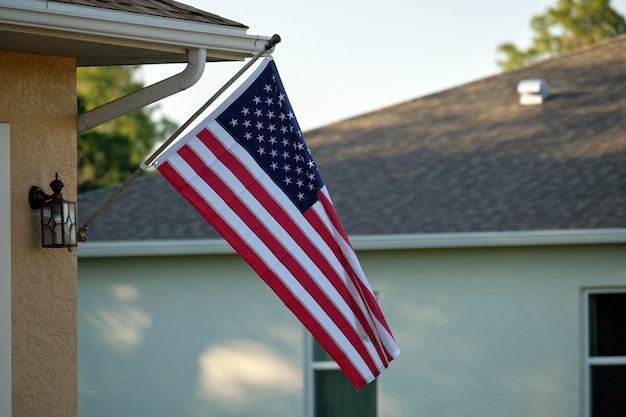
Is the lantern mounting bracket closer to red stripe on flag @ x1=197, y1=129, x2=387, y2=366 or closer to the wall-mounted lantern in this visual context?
the wall-mounted lantern

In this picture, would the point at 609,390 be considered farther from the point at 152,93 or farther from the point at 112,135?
the point at 112,135

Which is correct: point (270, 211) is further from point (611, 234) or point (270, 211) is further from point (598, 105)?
point (598, 105)

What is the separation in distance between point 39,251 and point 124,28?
1.22 metres

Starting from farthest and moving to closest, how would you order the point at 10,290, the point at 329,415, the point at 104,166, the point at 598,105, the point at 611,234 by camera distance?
the point at 104,166, the point at 598,105, the point at 329,415, the point at 611,234, the point at 10,290

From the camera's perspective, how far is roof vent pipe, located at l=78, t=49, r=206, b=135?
210 inches

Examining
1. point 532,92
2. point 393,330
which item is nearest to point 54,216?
point 393,330

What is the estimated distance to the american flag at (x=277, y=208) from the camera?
509 centimetres

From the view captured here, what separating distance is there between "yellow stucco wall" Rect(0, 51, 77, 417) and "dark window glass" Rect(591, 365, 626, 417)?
6.51 m

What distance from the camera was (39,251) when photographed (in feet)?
17.1

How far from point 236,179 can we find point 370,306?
3.29 ft

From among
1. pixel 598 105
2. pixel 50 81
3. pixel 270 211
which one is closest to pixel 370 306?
pixel 270 211

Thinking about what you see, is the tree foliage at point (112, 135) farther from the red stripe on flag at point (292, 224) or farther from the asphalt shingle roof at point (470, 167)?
the red stripe on flag at point (292, 224)

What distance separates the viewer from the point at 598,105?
13.1m

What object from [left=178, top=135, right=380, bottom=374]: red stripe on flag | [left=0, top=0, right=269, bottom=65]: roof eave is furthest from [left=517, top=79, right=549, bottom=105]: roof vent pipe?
[left=178, top=135, right=380, bottom=374]: red stripe on flag
